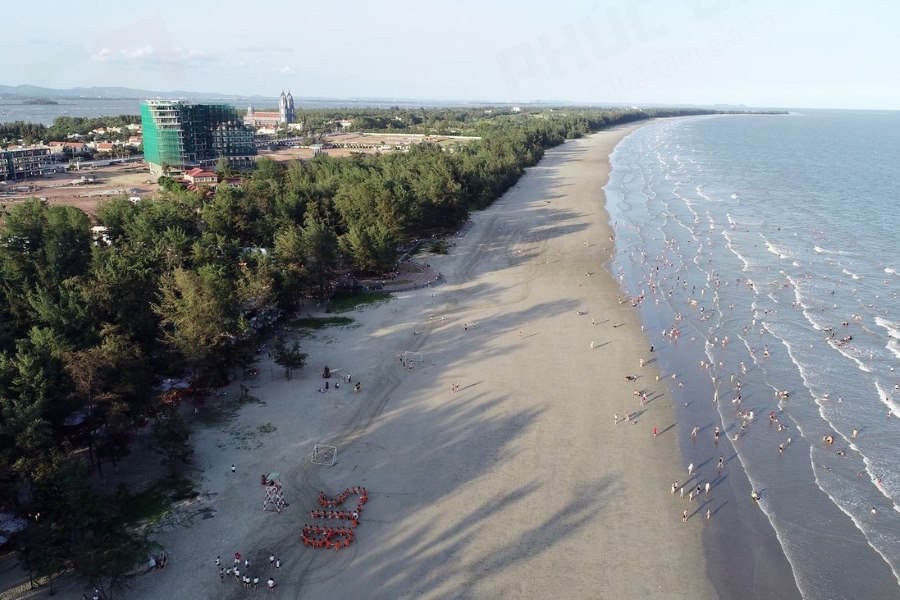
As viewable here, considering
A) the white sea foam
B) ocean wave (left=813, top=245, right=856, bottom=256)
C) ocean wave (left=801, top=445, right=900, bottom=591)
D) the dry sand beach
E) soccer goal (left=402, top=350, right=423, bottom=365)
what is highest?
ocean wave (left=813, top=245, right=856, bottom=256)

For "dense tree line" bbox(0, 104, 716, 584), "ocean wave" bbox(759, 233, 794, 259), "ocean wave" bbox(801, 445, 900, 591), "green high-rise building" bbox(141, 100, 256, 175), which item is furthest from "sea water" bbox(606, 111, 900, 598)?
"green high-rise building" bbox(141, 100, 256, 175)

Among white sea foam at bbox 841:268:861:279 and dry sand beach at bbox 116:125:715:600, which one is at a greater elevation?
white sea foam at bbox 841:268:861:279

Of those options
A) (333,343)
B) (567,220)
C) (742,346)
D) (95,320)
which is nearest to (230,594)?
(95,320)

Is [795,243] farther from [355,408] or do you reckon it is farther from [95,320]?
[95,320]

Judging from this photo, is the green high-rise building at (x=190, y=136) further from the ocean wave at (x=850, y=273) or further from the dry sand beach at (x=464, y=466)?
the ocean wave at (x=850, y=273)

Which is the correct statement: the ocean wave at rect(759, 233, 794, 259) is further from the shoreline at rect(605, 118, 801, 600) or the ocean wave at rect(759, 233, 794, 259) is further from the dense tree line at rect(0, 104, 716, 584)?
the dense tree line at rect(0, 104, 716, 584)

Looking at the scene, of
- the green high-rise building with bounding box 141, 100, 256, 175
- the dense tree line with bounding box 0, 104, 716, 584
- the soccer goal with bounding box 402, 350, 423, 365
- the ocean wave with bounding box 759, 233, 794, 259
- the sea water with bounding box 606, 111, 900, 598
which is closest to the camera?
the dense tree line with bounding box 0, 104, 716, 584

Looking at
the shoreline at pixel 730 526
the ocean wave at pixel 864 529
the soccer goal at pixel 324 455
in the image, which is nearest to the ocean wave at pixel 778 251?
the shoreline at pixel 730 526
